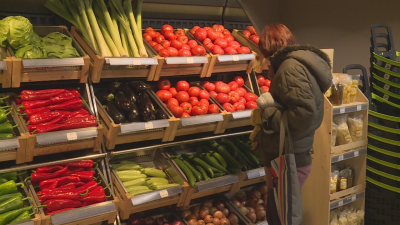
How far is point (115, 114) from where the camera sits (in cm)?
270

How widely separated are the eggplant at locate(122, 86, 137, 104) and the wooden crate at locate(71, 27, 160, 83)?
13 centimetres

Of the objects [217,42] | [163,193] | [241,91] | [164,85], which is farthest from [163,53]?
[163,193]

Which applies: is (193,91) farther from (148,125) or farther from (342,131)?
(342,131)

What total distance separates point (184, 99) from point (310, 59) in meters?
1.19

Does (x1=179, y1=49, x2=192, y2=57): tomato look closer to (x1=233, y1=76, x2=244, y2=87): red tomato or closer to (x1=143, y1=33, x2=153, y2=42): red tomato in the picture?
(x1=143, y1=33, x2=153, y2=42): red tomato

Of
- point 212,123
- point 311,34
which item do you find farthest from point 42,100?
point 311,34

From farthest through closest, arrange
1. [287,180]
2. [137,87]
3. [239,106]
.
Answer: [239,106]
[137,87]
[287,180]

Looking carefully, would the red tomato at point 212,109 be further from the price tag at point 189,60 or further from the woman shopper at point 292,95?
the woman shopper at point 292,95

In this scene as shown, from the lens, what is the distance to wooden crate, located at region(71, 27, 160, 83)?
2627 mm

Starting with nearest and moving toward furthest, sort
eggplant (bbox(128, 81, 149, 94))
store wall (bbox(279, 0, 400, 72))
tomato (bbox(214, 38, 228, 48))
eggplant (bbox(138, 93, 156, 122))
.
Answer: eggplant (bbox(138, 93, 156, 122))
eggplant (bbox(128, 81, 149, 94))
tomato (bbox(214, 38, 228, 48))
store wall (bbox(279, 0, 400, 72))

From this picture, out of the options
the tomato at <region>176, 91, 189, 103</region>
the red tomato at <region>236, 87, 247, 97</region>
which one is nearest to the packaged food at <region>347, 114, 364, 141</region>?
the red tomato at <region>236, 87, 247, 97</region>

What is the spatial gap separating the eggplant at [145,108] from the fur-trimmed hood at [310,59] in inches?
39.0

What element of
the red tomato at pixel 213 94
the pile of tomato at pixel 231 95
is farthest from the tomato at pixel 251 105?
the red tomato at pixel 213 94

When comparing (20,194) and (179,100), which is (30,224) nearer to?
(20,194)
